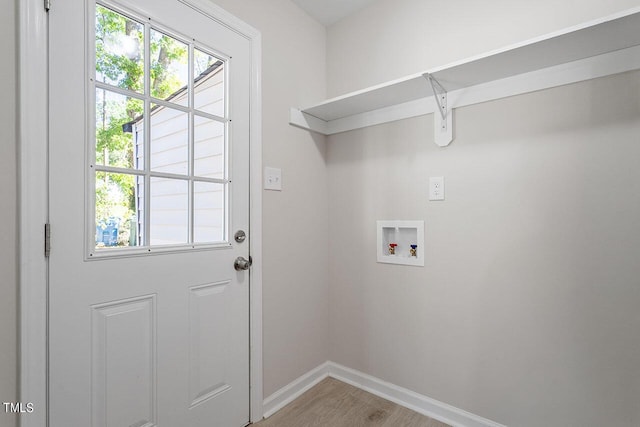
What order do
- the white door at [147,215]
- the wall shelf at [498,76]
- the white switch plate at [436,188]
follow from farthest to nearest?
the white switch plate at [436,188]
the wall shelf at [498,76]
the white door at [147,215]

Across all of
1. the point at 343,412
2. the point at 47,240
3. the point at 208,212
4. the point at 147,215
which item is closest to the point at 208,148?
the point at 208,212

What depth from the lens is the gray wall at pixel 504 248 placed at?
1.23 meters

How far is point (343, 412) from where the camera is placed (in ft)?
5.51

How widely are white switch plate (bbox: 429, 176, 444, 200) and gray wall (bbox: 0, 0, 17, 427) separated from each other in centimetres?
169

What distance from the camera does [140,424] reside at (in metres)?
1.19

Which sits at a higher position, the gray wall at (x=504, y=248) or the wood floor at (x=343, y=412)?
the gray wall at (x=504, y=248)

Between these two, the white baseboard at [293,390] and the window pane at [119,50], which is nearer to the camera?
the window pane at [119,50]

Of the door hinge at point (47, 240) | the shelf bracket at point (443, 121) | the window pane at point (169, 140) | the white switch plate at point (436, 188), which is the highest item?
the shelf bracket at point (443, 121)

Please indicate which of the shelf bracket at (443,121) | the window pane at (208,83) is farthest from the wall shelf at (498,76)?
the window pane at (208,83)

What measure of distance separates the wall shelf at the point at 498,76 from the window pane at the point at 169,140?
0.71 m

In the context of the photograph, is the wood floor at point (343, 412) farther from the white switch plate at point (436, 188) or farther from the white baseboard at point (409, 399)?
the white switch plate at point (436, 188)

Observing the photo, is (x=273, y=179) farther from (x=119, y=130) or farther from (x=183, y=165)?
(x=119, y=130)

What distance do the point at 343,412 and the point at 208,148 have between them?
1.56m

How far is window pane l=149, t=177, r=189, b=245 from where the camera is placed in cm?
122
